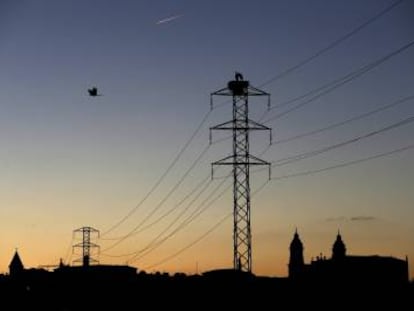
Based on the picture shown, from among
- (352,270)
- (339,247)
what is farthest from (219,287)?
(339,247)

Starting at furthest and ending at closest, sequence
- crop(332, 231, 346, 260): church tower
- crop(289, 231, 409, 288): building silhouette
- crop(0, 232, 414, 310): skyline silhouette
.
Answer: crop(332, 231, 346, 260): church tower, crop(289, 231, 409, 288): building silhouette, crop(0, 232, 414, 310): skyline silhouette

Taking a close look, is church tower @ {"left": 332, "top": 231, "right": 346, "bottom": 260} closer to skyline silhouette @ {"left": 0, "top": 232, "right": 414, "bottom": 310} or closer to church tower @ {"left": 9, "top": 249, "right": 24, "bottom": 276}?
skyline silhouette @ {"left": 0, "top": 232, "right": 414, "bottom": 310}

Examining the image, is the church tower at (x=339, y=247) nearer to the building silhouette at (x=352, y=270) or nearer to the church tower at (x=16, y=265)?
the building silhouette at (x=352, y=270)

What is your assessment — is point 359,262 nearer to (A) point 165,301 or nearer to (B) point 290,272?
(B) point 290,272

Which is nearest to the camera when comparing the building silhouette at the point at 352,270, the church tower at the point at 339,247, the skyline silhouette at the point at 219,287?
the skyline silhouette at the point at 219,287

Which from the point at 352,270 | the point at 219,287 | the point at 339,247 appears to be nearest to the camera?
the point at 219,287

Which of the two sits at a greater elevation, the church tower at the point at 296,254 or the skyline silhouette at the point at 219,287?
the church tower at the point at 296,254

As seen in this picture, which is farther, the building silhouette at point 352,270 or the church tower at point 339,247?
the church tower at point 339,247

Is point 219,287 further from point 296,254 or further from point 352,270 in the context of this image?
point 296,254

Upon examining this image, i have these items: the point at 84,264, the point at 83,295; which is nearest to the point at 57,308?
the point at 83,295

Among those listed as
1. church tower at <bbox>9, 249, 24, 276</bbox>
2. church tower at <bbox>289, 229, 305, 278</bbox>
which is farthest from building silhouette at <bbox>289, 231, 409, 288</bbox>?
church tower at <bbox>9, 249, 24, 276</bbox>

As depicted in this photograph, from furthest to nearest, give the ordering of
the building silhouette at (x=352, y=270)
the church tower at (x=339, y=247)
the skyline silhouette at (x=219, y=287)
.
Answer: the church tower at (x=339, y=247), the building silhouette at (x=352, y=270), the skyline silhouette at (x=219, y=287)

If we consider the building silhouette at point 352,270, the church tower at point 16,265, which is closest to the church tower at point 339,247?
the building silhouette at point 352,270
